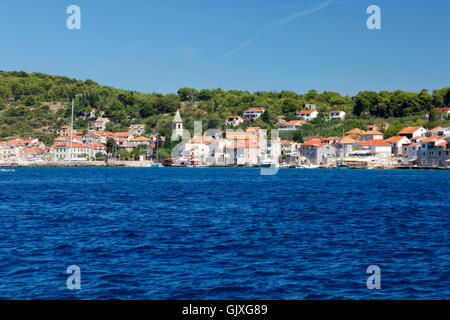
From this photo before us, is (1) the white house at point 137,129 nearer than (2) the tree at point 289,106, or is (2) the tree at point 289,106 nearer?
(1) the white house at point 137,129

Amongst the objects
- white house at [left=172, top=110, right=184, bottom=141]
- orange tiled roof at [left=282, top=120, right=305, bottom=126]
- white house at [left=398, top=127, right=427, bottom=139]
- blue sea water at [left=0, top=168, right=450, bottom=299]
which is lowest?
blue sea water at [left=0, top=168, right=450, bottom=299]

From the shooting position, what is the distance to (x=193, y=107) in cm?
18050

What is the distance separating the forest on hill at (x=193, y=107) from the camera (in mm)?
129000

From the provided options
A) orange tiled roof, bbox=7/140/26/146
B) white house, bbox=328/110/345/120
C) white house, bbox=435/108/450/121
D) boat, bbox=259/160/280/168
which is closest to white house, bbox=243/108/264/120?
white house, bbox=328/110/345/120

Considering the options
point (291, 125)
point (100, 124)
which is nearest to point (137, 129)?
point (100, 124)

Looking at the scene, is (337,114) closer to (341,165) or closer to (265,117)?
(265,117)

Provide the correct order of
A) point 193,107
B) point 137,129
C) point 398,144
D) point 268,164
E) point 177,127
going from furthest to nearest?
point 193,107, point 137,129, point 177,127, point 268,164, point 398,144

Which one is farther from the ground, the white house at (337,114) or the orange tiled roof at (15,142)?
the white house at (337,114)

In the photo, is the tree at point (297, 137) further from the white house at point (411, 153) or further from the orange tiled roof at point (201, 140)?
the white house at point (411, 153)

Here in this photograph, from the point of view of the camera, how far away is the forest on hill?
12900 centimetres

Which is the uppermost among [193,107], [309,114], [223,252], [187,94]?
[187,94]

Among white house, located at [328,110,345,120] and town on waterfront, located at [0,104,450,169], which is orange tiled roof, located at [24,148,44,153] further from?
white house, located at [328,110,345,120]

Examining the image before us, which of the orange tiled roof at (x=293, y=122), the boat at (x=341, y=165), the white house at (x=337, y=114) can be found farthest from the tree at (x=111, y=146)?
the white house at (x=337, y=114)

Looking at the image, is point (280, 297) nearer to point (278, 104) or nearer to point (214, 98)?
point (278, 104)
